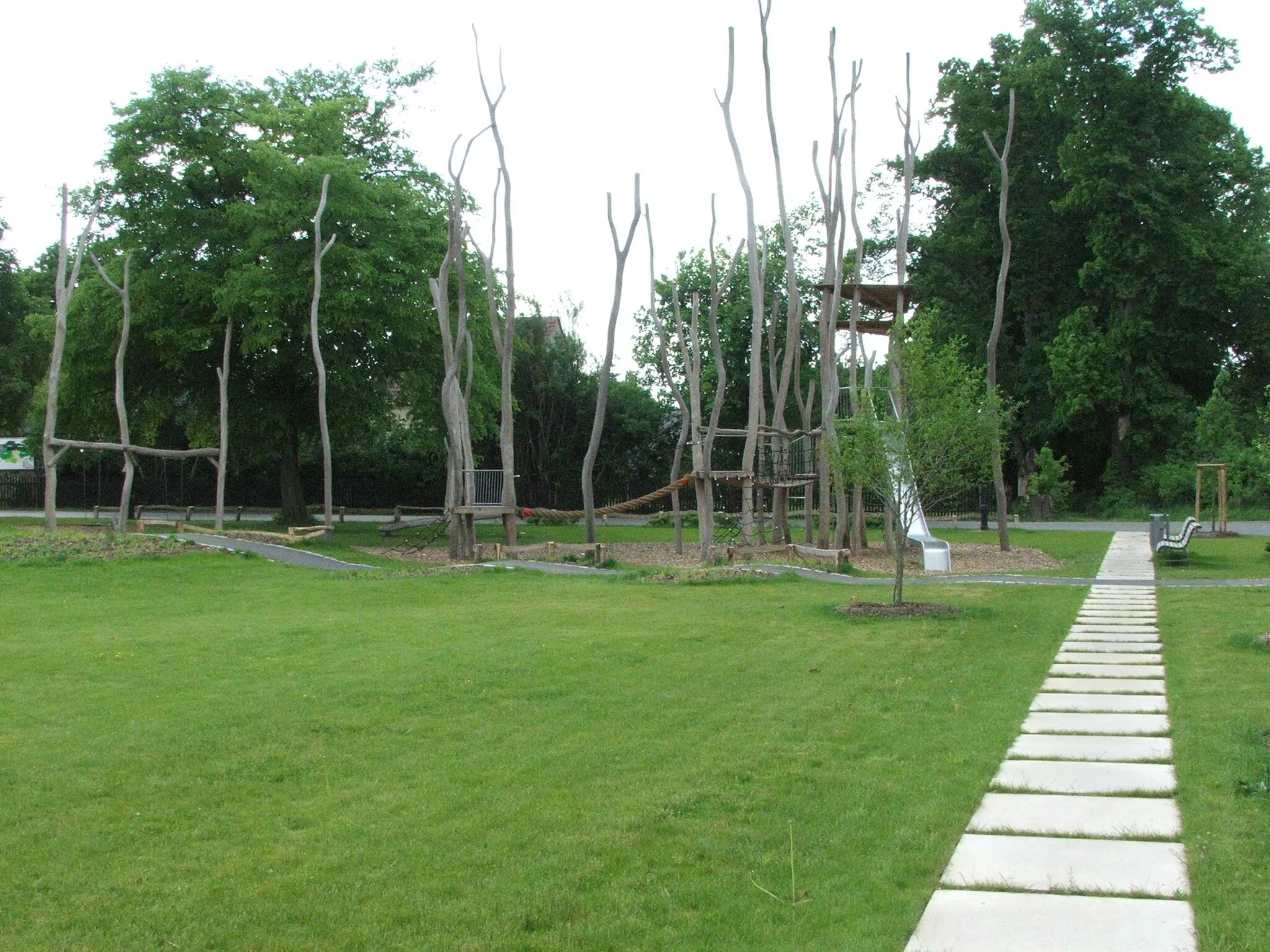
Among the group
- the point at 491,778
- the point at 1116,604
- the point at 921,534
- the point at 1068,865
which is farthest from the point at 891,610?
the point at 921,534

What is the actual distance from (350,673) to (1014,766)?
194 inches

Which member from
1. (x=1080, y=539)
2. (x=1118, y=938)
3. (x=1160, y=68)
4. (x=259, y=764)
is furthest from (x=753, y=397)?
(x=1160, y=68)

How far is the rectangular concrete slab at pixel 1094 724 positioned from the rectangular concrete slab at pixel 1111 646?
2.90 metres

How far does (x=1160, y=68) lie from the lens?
35531mm

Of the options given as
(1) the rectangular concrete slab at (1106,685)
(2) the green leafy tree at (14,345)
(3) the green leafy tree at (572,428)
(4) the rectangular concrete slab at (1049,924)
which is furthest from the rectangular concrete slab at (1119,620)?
(2) the green leafy tree at (14,345)

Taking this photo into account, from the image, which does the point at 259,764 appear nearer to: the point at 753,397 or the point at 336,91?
the point at 753,397

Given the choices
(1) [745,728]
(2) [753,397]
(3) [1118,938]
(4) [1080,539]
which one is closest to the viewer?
(3) [1118,938]

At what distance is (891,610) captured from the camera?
12641 mm

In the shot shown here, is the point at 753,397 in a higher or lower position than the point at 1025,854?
higher

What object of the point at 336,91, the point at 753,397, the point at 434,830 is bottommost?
the point at 434,830

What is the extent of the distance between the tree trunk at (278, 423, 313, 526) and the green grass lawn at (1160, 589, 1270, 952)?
80.7ft

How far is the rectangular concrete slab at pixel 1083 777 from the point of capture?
19.1 feet

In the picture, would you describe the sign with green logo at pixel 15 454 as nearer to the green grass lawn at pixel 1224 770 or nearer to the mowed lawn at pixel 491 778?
the mowed lawn at pixel 491 778

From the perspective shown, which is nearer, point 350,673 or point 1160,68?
point 350,673
